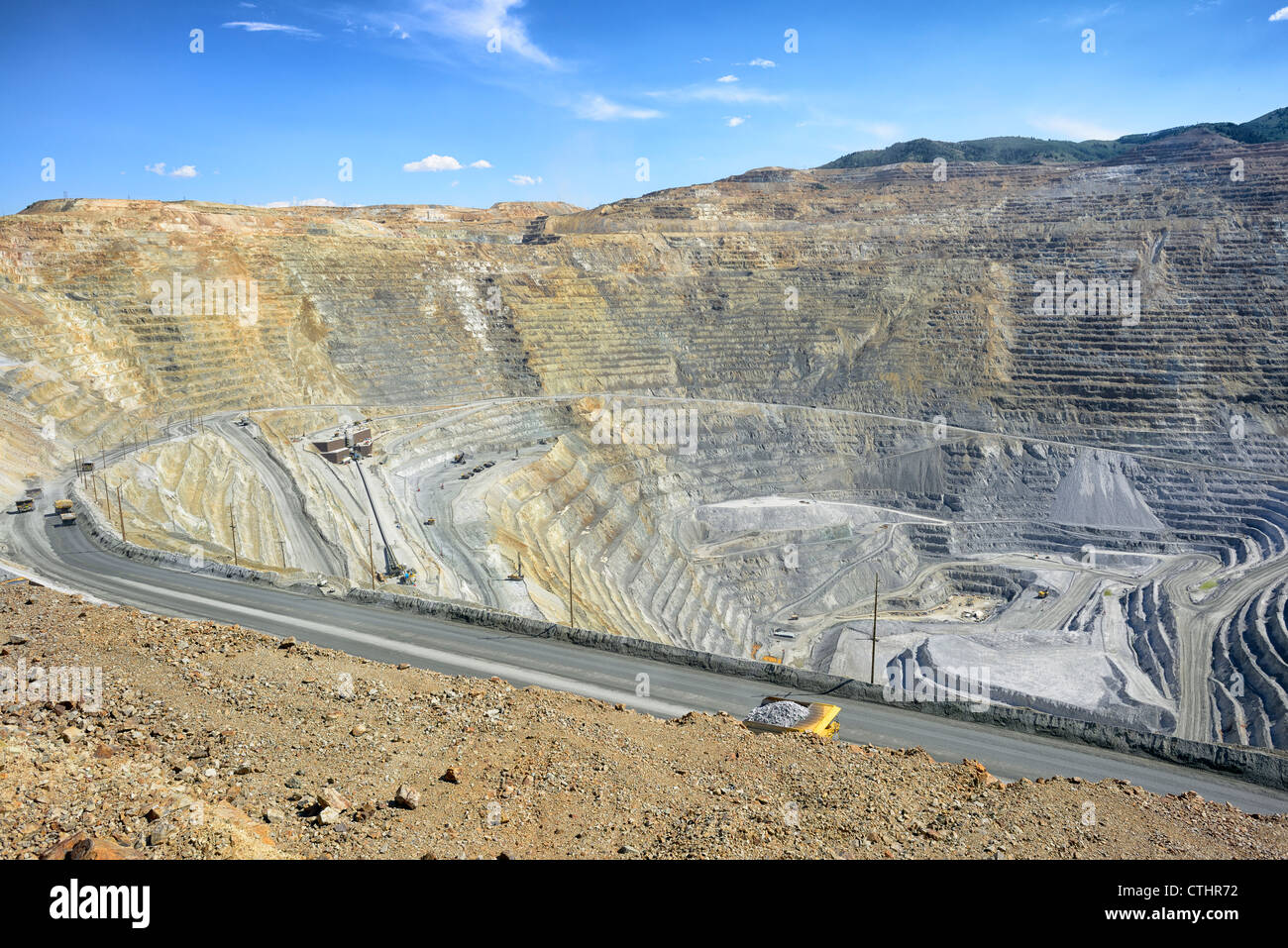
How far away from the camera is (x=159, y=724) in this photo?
1217 cm

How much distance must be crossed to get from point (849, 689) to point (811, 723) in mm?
2982

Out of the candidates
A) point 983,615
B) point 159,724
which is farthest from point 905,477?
point 159,724

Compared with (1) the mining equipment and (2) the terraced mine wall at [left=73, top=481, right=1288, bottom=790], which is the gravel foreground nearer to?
(2) the terraced mine wall at [left=73, top=481, right=1288, bottom=790]

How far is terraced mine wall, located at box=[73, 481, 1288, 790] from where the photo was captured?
1540 centimetres

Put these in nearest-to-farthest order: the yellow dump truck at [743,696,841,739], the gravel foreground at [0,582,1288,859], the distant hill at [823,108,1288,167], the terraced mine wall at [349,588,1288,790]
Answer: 1. the gravel foreground at [0,582,1288,859]
2. the yellow dump truck at [743,696,841,739]
3. the terraced mine wall at [349,588,1288,790]
4. the distant hill at [823,108,1288,167]

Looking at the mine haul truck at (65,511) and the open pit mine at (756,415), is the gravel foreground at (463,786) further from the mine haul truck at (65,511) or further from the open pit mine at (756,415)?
the mine haul truck at (65,511)

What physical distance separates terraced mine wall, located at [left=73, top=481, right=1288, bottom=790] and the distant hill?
137649 mm

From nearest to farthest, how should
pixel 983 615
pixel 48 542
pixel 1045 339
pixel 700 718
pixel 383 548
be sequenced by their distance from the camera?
pixel 700 718, pixel 48 542, pixel 383 548, pixel 983 615, pixel 1045 339

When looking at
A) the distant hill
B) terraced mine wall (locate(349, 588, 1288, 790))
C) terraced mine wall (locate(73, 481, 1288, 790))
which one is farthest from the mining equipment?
the distant hill

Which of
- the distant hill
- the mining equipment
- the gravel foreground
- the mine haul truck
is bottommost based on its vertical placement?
the mining equipment

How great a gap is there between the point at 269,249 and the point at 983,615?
63.4 metres

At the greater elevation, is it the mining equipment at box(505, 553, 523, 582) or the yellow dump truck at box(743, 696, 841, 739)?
the yellow dump truck at box(743, 696, 841, 739)

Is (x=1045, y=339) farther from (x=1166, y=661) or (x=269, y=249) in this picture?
(x=269, y=249)

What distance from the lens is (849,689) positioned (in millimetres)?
18109
